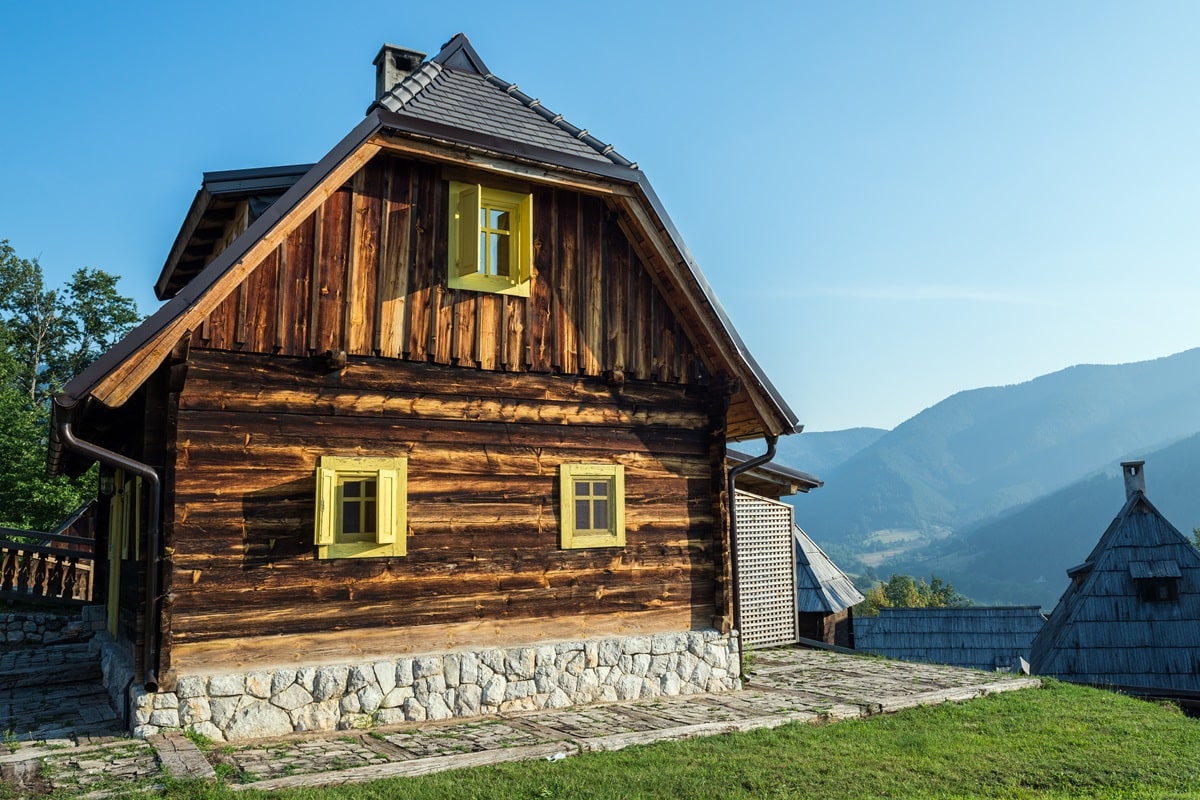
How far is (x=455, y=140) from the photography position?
10.6 metres

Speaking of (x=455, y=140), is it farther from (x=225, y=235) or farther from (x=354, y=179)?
(x=225, y=235)

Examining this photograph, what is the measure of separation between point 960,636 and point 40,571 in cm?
2676

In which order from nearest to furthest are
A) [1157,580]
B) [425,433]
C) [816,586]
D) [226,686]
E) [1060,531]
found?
[226,686]
[425,433]
[1157,580]
[816,586]
[1060,531]

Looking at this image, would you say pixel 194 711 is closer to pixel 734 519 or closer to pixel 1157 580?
pixel 734 519

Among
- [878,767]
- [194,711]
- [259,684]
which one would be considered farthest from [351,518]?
[878,767]

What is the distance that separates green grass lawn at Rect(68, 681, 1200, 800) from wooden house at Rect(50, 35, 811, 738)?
2492 millimetres

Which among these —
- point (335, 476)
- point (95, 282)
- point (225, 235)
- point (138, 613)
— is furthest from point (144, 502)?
point (95, 282)

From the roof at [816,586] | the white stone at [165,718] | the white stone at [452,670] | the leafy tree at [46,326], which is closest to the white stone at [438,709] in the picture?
the white stone at [452,670]

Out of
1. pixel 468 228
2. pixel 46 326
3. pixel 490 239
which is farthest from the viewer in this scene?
pixel 46 326

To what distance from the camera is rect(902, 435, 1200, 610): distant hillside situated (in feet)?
558

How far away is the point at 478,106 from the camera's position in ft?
38.1

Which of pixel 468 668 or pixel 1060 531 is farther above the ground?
pixel 1060 531

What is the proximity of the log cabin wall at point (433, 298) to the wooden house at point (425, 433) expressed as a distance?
0.09ft

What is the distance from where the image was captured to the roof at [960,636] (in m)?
30.4
